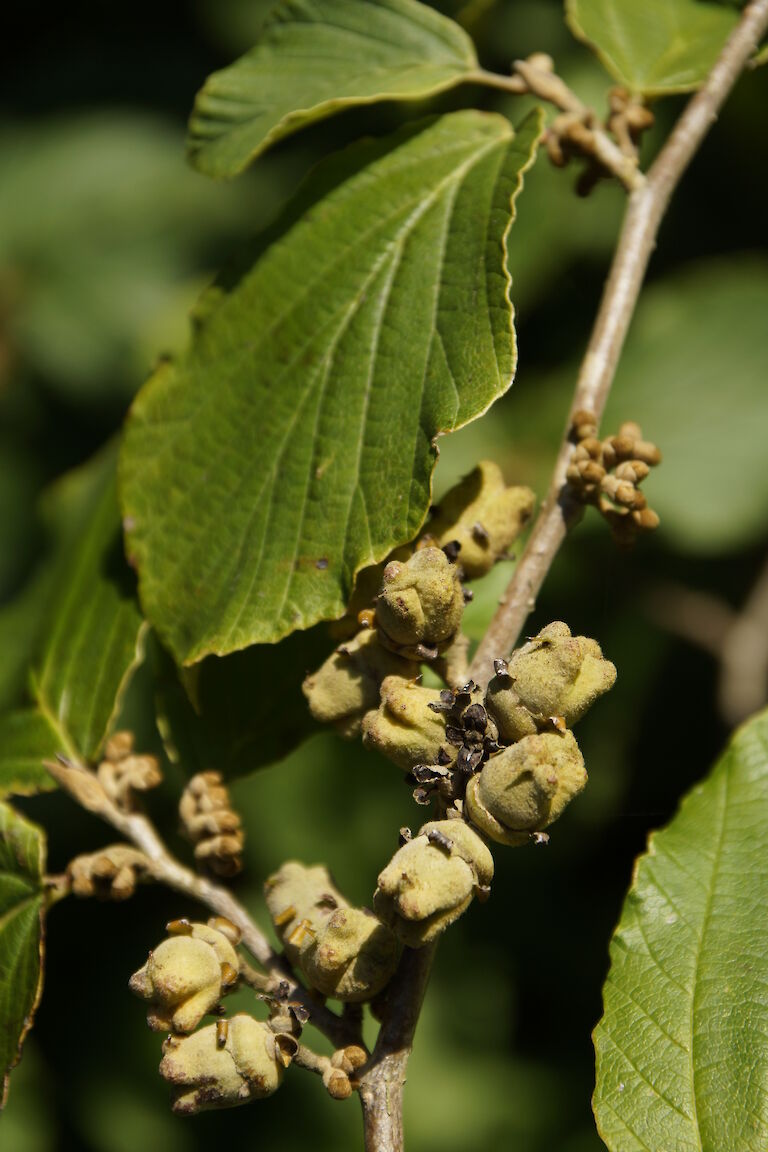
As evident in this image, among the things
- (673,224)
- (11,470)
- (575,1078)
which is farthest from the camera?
(11,470)

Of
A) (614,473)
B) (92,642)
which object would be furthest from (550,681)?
(92,642)

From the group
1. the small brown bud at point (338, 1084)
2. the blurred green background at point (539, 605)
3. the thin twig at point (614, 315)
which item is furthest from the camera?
the blurred green background at point (539, 605)

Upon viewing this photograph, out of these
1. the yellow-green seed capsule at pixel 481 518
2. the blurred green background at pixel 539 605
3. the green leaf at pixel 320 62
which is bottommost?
the blurred green background at pixel 539 605

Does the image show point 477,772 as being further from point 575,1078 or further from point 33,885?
point 575,1078

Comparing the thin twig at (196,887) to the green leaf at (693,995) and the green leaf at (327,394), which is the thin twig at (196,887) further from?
the green leaf at (693,995)

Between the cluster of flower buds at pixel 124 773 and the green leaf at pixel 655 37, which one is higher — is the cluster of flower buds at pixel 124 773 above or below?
below

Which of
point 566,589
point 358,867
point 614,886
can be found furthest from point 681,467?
point 358,867

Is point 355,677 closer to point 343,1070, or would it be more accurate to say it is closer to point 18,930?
point 343,1070

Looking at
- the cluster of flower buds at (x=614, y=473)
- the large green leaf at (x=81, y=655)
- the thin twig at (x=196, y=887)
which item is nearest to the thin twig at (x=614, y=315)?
the cluster of flower buds at (x=614, y=473)
